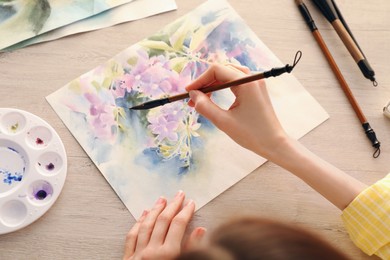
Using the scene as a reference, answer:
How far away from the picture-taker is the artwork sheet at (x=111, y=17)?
2.43 ft

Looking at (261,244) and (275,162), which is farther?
(275,162)

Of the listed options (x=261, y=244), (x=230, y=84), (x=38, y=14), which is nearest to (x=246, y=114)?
(x=230, y=84)

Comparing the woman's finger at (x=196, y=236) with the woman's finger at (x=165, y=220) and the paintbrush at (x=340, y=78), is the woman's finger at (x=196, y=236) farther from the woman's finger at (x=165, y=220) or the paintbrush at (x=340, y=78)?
the paintbrush at (x=340, y=78)

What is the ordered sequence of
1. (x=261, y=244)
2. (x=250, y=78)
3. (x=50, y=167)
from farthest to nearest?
(x=50, y=167) → (x=250, y=78) → (x=261, y=244)

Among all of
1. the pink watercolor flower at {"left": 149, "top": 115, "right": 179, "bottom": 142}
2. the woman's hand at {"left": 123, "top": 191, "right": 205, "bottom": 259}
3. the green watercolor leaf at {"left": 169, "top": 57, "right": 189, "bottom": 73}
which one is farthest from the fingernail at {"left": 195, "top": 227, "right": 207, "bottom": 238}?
the green watercolor leaf at {"left": 169, "top": 57, "right": 189, "bottom": 73}

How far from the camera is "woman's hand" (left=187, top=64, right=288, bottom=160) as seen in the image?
64cm

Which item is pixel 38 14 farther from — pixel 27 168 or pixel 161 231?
pixel 161 231

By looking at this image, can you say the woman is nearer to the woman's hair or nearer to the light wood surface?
the light wood surface

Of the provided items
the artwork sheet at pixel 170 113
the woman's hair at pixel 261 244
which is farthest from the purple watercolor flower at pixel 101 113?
the woman's hair at pixel 261 244

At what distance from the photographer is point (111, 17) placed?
29.8 inches

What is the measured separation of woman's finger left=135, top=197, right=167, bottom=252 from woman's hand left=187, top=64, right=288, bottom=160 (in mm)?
146

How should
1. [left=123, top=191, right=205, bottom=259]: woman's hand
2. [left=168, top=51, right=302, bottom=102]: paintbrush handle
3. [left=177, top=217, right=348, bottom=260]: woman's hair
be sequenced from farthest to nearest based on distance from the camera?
A: [left=123, top=191, right=205, bottom=259]: woman's hand, [left=168, top=51, right=302, bottom=102]: paintbrush handle, [left=177, top=217, right=348, bottom=260]: woman's hair

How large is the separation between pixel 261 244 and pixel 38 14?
54 cm

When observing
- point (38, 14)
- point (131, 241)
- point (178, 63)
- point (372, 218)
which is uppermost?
point (38, 14)
